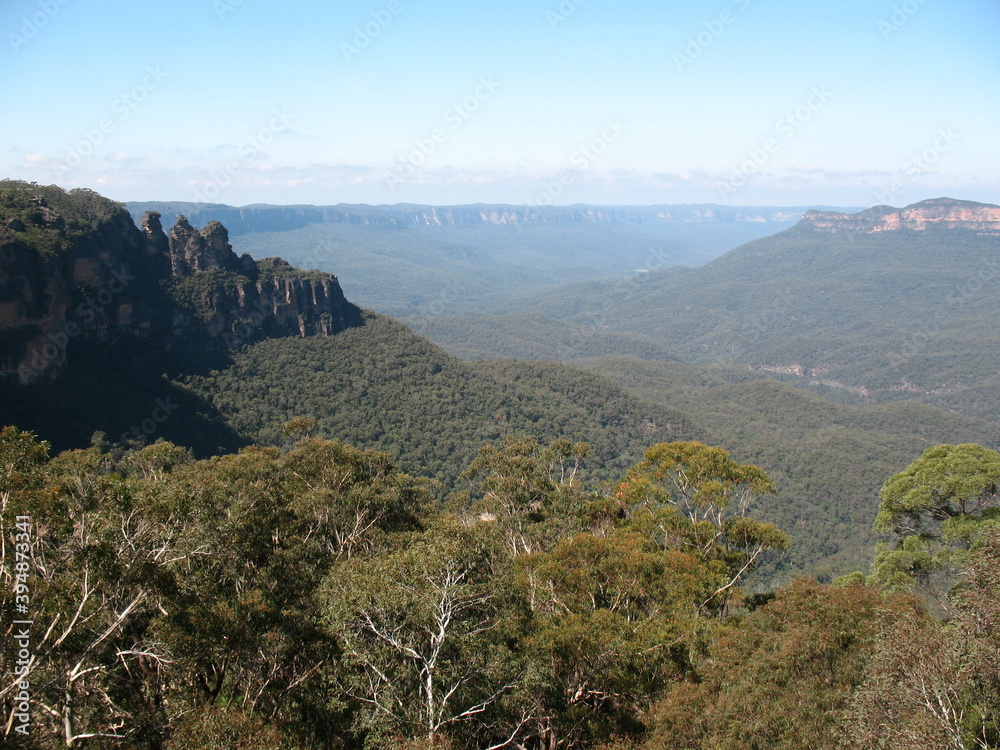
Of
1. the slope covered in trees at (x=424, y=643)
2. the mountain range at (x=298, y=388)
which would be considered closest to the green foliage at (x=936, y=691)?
the slope covered in trees at (x=424, y=643)

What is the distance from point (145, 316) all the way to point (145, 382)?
11246 millimetres

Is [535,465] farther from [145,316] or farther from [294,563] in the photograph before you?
[145,316]

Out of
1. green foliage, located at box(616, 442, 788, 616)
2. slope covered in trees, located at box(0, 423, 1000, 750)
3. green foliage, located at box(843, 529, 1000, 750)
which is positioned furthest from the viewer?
green foliage, located at box(616, 442, 788, 616)

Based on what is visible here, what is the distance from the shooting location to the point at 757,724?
9680 mm

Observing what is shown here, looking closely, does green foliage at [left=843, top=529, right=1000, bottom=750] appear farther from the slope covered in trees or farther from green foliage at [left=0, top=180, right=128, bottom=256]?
green foliage at [left=0, top=180, right=128, bottom=256]

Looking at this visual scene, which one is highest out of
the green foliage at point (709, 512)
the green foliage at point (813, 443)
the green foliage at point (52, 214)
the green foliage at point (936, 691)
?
the green foliage at point (52, 214)

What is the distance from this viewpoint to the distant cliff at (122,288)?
1750 inches

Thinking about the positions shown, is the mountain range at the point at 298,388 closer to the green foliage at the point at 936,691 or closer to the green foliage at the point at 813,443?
the green foliage at the point at 813,443

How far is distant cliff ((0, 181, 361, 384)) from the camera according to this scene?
44.4 metres

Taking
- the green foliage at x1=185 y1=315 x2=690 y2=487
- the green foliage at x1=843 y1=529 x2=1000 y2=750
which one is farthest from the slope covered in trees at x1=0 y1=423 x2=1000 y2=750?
the green foliage at x1=185 y1=315 x2=690 y2=487

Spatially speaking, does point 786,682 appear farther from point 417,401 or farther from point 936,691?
point 417,401

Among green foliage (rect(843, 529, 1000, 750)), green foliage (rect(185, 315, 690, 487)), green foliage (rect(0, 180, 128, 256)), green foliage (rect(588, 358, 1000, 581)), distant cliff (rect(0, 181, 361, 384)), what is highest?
green foliage (rect(0, 180, 128, 256))

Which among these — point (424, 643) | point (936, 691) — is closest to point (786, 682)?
point (936, 691)

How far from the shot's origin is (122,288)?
200 feet
